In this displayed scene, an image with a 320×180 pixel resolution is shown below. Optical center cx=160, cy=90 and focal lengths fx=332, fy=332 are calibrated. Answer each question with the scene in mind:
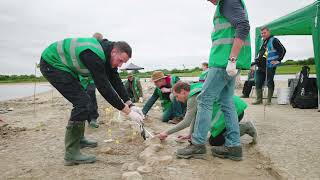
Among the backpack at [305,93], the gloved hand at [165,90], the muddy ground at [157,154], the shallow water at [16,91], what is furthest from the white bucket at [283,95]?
the shallow water at [16,91]

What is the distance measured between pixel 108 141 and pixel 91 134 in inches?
27.0

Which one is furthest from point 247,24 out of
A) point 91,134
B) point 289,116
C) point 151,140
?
point 289,116

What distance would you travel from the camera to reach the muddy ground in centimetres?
329

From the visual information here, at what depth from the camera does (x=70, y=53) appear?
357 centimetres

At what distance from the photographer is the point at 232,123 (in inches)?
145

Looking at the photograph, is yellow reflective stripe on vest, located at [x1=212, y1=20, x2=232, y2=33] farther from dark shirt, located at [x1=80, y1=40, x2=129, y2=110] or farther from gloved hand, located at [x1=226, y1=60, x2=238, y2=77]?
dark shirt, located at [x1=80, y1=40, x2=129, y2=110]

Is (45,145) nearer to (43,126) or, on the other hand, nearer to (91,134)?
(91,134)

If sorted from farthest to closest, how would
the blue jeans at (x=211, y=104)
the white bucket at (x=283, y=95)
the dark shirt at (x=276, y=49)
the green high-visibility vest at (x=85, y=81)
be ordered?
1. the white bucket at (x=283, y=95)
2. the dark shirt at (x=276, y=49)
3. the green high-visibility vest at (x=85, y=81)
4. the blue jeans at (x=211, y=104)

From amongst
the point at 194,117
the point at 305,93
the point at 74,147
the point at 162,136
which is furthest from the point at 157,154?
the point at 305,93

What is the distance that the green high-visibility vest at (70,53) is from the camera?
11.5 feet

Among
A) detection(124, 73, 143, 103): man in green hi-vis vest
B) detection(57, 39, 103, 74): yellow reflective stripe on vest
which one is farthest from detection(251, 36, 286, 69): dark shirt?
detection(57, 39, 103, 74): yellow reflective stripe on vest

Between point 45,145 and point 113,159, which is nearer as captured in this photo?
point 113,159

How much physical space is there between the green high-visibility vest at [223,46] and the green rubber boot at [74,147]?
1665 mm

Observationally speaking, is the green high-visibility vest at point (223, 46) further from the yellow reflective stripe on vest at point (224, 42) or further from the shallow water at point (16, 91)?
the shallow water at point (16, 91)
